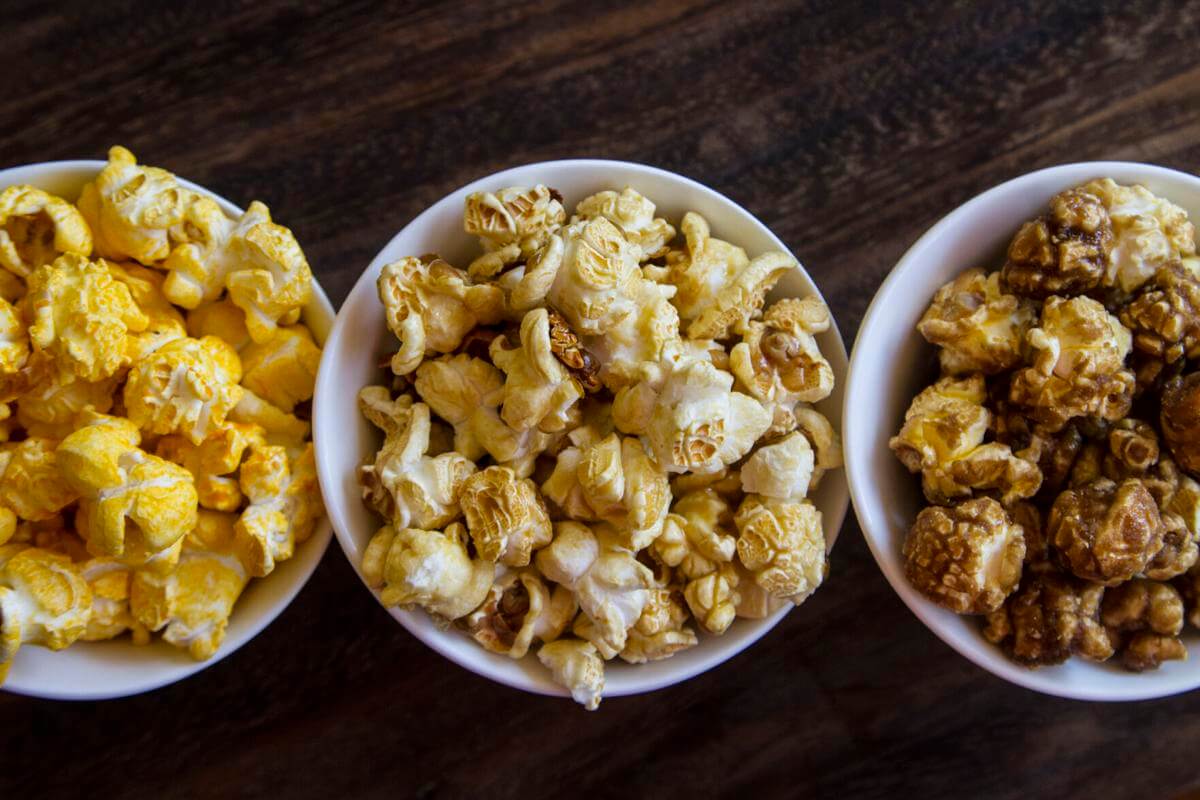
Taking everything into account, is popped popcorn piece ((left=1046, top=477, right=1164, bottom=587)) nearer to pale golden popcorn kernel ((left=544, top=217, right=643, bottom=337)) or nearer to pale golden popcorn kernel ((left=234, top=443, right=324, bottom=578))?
Result: pale golden popcorn kernel ((left=544, top=217, right=643, bottom=337))

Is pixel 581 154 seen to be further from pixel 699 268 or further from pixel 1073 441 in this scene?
pixel 1073 441

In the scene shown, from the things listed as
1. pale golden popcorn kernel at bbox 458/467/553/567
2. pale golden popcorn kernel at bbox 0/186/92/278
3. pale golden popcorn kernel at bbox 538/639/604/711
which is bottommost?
pale golden popcorn kernel at bbox 538/639/604/711

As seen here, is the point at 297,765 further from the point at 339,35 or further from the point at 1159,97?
the point at 1159,97

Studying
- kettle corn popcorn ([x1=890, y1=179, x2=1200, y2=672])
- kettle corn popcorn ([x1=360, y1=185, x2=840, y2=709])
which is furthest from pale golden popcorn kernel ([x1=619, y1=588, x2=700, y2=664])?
kettle corn popcorn ([x1=890, y1=179, x2=1200, y2=672])

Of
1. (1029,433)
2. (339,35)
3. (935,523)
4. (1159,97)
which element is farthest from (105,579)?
(1159,97)

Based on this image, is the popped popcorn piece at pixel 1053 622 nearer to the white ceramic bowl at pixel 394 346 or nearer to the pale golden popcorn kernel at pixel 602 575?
the white ceramic bowl at pixel 394 346

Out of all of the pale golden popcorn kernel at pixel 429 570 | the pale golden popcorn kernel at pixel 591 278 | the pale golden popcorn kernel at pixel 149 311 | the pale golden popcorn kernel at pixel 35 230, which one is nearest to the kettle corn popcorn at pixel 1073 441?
Result: the pale golden popcorn kernel at pixel 591 278

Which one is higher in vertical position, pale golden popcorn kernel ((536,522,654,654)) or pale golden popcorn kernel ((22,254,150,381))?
pale golden popcorn kernel ((22,254,150,381))
